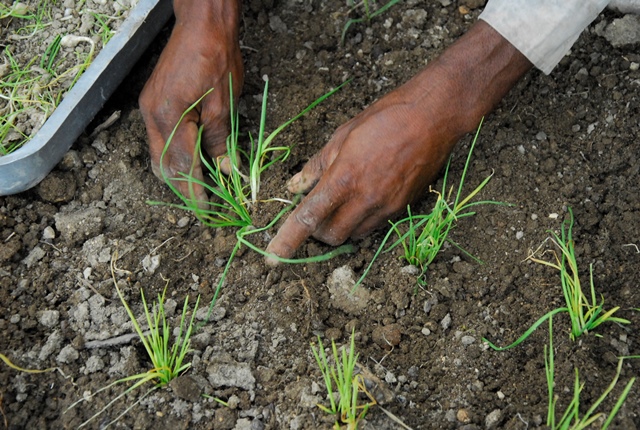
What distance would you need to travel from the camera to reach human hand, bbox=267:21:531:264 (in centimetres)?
202

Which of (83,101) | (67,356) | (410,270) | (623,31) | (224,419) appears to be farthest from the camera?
(623,31)

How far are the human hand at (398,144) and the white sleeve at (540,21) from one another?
33 mm

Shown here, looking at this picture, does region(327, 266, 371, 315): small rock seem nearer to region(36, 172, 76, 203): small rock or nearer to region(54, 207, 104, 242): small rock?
region(54, 207, 104, 242): small rock

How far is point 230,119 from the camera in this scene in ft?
7.56

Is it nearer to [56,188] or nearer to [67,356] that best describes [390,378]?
[67,356]

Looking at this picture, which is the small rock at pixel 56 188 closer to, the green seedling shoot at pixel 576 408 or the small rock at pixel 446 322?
the small rock at pixel 446 322

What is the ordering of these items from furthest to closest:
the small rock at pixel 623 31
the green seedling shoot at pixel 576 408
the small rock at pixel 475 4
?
the small rock at pixel 475 4 → the small rock at pixel 623 31 → the green seedling shoot at pixel 576 408

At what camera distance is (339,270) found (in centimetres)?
211

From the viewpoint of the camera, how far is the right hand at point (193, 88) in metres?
2.18

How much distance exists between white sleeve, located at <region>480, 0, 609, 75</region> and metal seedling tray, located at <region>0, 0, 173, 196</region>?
111cm

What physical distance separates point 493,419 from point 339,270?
1.91ft

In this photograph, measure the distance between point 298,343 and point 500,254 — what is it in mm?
634

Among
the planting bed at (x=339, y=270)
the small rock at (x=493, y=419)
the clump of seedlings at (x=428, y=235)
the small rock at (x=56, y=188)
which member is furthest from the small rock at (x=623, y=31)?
the small rock at (x=56, y=188)

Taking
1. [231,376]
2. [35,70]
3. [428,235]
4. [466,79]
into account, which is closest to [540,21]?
[466,79]
